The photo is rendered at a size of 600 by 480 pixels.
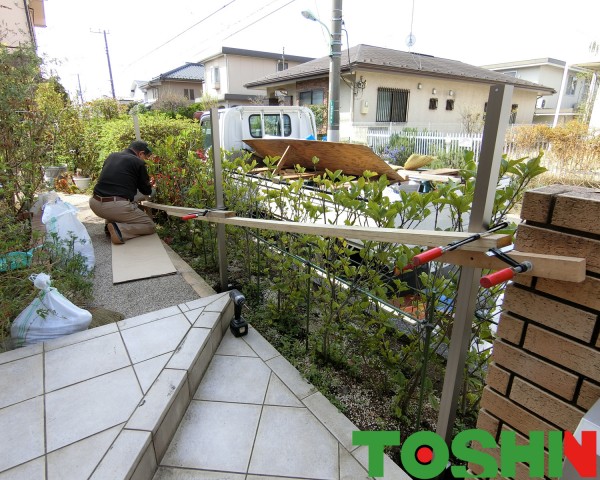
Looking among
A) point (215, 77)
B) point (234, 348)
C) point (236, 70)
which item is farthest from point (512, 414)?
point (215, 77)

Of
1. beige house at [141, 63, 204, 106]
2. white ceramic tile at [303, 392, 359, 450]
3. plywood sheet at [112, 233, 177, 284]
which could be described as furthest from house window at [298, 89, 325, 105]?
beige house at [141, 63, 204, 106]

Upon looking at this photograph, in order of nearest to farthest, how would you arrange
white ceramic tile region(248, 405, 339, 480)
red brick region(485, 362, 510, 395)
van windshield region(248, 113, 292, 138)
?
red brick region(485, 362, 510, 395) → white ceramic tile region(248, 405, 339, 480) → van windshield region(248, 113, 292, 138)

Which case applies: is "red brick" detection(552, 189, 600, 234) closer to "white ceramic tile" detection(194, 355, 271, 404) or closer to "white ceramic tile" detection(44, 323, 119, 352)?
"white ceramic tile" detection(194, 355, 271, 404)

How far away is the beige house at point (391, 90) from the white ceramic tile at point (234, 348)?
1341 centimetres

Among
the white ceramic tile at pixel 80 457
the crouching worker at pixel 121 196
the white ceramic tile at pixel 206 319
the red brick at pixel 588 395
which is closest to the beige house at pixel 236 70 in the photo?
the crouching worker at pixel 121 196

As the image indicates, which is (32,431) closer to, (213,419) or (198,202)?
(213,419)

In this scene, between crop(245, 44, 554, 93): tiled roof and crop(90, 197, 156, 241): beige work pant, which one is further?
crop(245, 44, 554, 93): tiled roof

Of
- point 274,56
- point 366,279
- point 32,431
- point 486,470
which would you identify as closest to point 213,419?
point 32,431

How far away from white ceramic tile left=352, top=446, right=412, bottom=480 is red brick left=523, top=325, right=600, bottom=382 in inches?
35.7

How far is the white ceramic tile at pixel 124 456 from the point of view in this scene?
4.70ft

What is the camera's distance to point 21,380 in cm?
196

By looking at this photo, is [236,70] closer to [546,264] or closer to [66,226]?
[66,226]

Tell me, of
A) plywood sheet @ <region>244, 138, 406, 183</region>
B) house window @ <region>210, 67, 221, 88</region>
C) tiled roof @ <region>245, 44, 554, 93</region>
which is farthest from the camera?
house window @ <region>210, 67, 221, 88</region>

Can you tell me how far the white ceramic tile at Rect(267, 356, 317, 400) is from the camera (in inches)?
81.5
